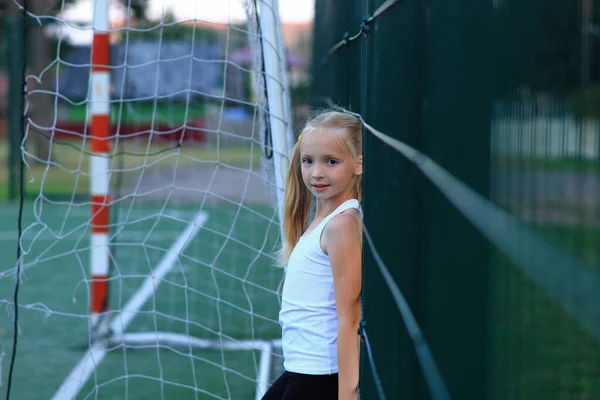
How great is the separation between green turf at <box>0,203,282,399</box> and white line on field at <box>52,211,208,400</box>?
6cm

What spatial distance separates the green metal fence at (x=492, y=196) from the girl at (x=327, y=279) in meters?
0.57

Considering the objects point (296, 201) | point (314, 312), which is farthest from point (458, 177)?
point (296, 201)

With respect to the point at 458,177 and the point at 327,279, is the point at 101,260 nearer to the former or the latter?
the point at 327,279

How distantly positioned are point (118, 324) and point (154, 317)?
141 cm

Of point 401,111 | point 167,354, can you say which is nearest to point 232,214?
point 167,354

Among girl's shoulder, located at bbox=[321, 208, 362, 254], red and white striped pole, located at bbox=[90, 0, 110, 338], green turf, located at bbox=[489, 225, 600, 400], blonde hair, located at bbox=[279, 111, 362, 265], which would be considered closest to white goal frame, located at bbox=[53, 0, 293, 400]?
red and white striped pole, located at bbox=[90, 0, 110, 338]

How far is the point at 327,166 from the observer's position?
2340 millimetres

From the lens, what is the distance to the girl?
2.16m

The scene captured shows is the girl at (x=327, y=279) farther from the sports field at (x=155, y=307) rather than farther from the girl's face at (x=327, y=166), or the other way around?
the sports field at (x=155, y=307)

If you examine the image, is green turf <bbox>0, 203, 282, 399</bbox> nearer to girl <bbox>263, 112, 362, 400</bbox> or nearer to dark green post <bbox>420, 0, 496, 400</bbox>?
girl <bbox>263, 112, 362, 400</bbox>

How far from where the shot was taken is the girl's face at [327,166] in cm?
233

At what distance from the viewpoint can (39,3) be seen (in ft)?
44.0

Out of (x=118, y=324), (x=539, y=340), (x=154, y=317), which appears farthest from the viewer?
(x=118, y=324)

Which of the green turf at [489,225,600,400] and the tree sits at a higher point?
the tree
